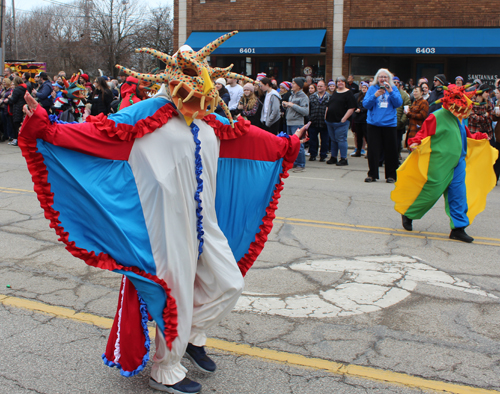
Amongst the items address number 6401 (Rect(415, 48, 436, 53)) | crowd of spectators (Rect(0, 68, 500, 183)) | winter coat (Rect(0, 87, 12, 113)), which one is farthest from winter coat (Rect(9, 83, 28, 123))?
address number 6401 (Rect(415, 48, 436, 53))

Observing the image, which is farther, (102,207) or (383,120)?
(383,120)

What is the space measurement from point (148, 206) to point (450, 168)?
452 centimetres

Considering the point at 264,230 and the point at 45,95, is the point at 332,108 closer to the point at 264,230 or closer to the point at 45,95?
the point at 45,95

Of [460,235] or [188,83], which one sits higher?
[188,83]

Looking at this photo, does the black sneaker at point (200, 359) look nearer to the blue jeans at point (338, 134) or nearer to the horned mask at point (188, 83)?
the horned mask at point (188, 83)

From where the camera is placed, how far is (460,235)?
6.47 metres

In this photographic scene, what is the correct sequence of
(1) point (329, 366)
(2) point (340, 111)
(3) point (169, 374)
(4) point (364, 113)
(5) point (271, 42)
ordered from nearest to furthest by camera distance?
(3) point (169, 374)
(1) point (329, 366)
(2) point (340, 111)
(4) point (364, 113)
(5) point (271, 42)

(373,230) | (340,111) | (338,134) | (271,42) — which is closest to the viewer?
(373,230)

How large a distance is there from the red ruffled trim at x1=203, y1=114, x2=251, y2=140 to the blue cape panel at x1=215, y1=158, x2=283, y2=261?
16cm

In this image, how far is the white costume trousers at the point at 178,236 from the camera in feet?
9.66

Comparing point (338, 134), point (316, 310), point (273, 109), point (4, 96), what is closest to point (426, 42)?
point (338, 134)

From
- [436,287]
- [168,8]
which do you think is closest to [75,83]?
[436,287]

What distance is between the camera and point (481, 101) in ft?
32.7

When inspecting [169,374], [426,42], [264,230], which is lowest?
[169,374]
